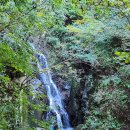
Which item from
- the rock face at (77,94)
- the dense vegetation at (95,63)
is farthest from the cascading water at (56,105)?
the dense vegetation at (95,63)

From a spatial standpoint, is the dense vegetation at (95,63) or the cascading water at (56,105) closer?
the dense vegetation at (95,63)

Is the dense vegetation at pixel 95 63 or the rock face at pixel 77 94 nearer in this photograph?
the dense vegetation at pixel 95 63

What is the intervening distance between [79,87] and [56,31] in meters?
4.11

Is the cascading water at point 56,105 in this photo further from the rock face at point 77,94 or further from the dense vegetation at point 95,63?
the dense vegetation at point 95,63

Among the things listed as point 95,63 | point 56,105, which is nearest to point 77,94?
point 56,105

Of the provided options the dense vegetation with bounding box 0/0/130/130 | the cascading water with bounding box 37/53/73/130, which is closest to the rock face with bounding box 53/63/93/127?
the dense vegetation with bounding box 0/0/130/130

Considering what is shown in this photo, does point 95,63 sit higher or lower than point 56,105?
higher

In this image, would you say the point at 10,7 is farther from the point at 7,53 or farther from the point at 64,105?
the point at 64,105

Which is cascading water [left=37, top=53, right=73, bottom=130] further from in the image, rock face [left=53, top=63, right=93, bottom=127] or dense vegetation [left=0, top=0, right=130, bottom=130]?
dense vegetation [left=0, top=0, right=130, bottom=130]

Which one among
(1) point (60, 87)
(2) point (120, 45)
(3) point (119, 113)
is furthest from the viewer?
(1) point (60, 87)

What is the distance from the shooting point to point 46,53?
1149 cm

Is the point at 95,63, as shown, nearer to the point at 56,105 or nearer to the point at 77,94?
the point at 77,94

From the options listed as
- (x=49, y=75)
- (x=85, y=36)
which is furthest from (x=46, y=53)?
(x=85, y=36)

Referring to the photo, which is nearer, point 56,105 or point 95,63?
point 95,63
